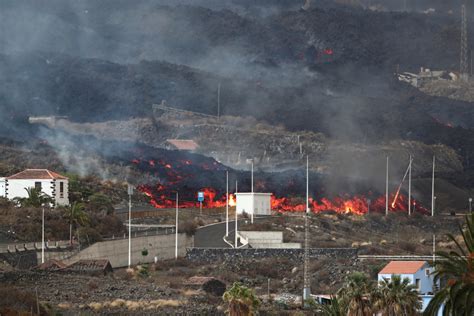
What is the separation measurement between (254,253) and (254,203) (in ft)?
96.5

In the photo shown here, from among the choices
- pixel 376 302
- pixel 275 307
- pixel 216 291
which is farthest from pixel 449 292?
pixel 216 291

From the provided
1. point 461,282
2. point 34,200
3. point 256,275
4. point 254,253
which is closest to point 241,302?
point 461,282

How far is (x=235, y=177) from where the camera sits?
19150 centimetres

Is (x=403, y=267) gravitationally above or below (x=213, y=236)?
below

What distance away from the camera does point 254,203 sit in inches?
6506

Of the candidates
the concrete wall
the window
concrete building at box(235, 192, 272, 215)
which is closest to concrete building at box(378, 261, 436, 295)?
the concrete wall

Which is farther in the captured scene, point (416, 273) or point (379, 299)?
point (416, 273)

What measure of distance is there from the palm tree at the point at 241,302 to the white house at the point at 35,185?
196ft

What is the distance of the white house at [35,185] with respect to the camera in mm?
155375

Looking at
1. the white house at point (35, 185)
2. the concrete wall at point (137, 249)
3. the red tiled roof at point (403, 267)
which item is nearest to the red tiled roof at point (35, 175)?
the white house at point (35, 185)

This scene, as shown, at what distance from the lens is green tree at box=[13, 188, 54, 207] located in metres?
148

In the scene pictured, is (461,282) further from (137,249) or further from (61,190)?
(61,190)

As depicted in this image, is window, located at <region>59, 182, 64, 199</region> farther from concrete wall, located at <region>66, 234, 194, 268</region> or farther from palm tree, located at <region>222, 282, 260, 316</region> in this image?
palm tree, located at <region>222, 282, 260, 316</region>

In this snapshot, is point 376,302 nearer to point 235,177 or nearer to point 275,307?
point 275,307
